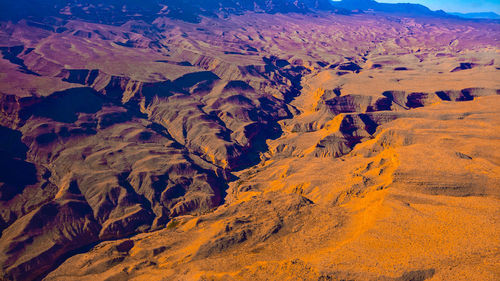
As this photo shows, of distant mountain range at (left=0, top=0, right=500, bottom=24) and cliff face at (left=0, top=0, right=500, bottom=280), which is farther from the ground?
distant mountain range at (left=0, top=0, right=500, bottom=24)

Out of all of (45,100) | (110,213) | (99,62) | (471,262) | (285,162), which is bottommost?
(110,213)

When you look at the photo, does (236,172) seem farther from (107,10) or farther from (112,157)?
(107,10)

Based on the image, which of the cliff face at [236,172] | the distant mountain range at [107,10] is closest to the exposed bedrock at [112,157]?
the cliff face at [236,172]

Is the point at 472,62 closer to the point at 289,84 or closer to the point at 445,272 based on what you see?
the point at 289,84

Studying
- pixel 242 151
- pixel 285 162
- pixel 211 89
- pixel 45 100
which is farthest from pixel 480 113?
pixel 45 100

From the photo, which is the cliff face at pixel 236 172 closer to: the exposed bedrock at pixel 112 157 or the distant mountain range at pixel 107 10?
the exposed bedrock at pixel 112 157

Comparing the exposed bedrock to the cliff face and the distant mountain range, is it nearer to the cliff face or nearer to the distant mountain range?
the cliff face

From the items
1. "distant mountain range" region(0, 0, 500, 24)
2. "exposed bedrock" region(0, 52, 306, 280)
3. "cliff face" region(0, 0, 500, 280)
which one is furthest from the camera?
"distant mountain range" region(0, 0, 500, 24)

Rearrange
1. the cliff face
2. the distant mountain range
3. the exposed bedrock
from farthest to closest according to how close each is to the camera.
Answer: the distant mountain range, the exposed bedrock, the cliff face

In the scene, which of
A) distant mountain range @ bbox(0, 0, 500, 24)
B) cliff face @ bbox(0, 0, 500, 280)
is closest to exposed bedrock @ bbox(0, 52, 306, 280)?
cliff face @ bbox(0, 0, 500, 280)
